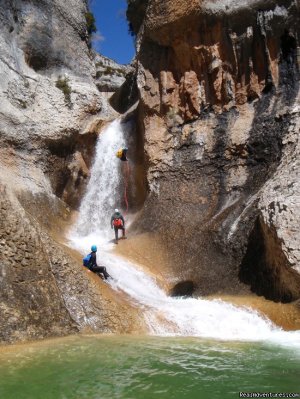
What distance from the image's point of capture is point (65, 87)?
75.5 feet

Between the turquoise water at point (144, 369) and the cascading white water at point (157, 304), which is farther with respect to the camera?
the cascading white water at point (157, 304)

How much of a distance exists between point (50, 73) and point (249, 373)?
824 inches

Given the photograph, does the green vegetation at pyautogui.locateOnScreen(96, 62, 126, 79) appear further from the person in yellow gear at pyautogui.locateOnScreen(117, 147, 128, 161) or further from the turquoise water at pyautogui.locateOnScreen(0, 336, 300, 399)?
the turquoise water at pyautogui.locateOnScreen(0, 336, 300, 399)

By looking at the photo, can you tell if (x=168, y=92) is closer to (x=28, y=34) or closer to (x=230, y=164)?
(x=230, y=164)

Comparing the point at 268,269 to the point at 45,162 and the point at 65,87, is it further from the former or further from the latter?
the point at 65,87

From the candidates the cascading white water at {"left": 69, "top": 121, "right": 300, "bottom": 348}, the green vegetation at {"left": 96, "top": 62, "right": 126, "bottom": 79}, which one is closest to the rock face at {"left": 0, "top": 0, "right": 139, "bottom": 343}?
the cascading white water at {"left": 69, "top": 121, "right": 300, "bottom": 348}

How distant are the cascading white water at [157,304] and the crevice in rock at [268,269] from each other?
1.11 meters

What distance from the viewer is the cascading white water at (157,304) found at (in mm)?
10219

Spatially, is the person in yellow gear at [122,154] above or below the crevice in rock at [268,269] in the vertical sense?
above

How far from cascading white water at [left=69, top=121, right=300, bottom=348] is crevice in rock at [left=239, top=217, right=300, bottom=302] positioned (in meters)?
1.11

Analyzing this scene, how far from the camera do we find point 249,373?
20.7 feet

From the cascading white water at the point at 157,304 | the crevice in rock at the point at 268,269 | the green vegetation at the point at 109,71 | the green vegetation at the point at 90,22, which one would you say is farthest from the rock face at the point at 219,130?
the green vegetation at the point at 109,71

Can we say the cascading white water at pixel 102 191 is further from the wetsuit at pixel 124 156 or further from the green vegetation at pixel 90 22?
the green vegetation at pixel 90 22

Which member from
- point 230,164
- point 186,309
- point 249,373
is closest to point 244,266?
point 186,309
